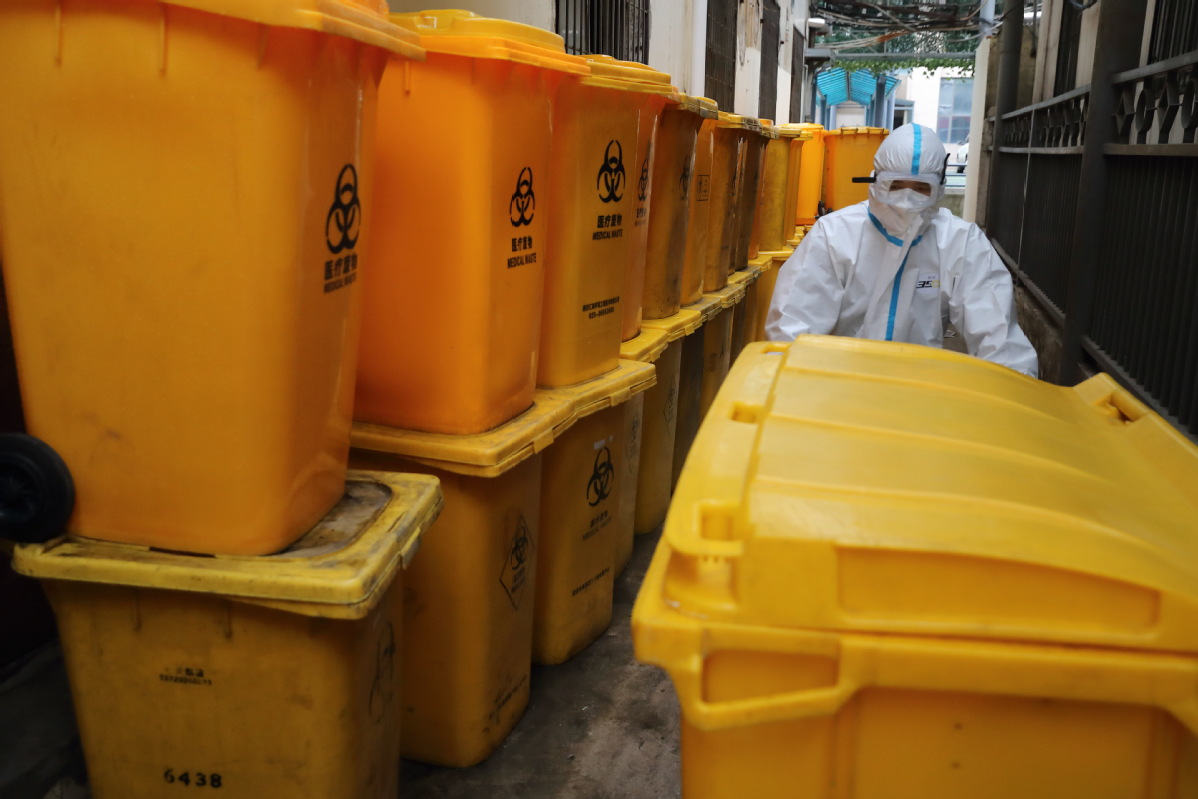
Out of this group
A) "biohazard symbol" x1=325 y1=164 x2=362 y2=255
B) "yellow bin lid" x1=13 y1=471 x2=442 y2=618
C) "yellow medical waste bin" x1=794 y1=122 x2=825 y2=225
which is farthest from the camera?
"yellow medical waste bin" x1=794 y1=122 x2=825 y2=225

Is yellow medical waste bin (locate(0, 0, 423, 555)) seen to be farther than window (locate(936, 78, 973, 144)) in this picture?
No

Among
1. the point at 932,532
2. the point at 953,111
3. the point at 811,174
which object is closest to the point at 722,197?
the point at 932,532

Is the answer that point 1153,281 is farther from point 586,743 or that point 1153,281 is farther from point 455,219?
point 455,219

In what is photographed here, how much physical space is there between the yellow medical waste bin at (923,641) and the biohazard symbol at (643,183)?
2.27 meters

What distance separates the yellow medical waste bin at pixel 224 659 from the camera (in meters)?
1.69

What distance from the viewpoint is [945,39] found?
23.9 m

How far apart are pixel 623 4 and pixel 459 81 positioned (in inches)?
190

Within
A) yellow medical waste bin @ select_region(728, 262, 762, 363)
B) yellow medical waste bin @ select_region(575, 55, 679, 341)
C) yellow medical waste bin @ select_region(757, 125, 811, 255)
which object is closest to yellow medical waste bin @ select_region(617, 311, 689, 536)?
yellow medical waste bin @ select_region(575, 55, 679, 341)

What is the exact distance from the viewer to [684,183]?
4066 mm

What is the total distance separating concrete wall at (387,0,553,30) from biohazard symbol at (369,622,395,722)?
2.62 meters

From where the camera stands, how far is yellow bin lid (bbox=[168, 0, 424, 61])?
149cm

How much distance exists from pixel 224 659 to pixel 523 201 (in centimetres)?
131

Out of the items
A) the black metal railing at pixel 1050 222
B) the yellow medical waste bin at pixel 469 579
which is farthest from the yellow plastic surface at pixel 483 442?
the black metal railing at pixel 1050 222

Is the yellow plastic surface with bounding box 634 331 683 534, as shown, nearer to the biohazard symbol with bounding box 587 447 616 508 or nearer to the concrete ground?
the biohazard symbol with bounding box 587 447 616 508
